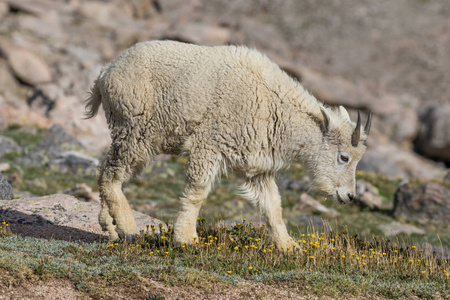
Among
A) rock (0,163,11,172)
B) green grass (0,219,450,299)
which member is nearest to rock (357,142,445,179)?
rock (0,163,11,172)

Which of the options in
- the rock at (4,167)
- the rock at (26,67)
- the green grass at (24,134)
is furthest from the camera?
the rock at (26,67)

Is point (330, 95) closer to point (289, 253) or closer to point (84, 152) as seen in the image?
point (84, 152)

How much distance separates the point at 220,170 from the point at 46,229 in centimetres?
332

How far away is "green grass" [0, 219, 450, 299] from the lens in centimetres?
660

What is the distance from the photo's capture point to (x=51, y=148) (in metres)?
20.9

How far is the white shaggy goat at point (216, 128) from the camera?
8.16 meters

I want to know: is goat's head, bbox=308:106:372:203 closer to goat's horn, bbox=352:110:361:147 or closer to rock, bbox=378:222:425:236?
goat's horn, bbox=352:110:361:147

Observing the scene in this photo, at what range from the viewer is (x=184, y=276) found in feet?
22.1

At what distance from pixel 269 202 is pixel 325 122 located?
1.50 meters

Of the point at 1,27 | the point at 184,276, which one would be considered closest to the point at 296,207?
the point at 184,276

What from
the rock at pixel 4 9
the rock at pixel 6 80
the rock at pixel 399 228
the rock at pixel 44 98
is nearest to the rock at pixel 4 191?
the rock at pixel 399 228

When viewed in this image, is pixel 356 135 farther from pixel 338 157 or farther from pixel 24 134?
pixel 24 134

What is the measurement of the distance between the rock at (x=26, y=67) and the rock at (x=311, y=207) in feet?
65.9

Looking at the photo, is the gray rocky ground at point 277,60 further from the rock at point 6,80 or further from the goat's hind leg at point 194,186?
the goat's hind leg at point 194,186
